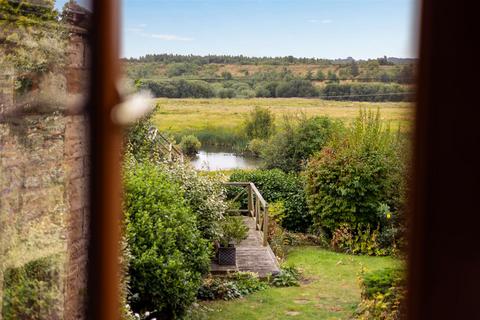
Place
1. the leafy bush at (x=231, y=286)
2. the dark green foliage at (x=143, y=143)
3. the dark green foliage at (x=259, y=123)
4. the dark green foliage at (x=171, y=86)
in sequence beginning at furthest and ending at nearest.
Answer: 1. the dark green foliage at (x=259, y=123)
2. the dark green foliage at (x=143, y=143)
3. the leafy bush at (x=231, y=286)
4. the dark green foliage at (x=171, y=86)

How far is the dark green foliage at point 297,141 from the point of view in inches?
521

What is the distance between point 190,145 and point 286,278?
7.19 metres

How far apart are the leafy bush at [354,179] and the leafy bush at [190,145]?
4278 mm

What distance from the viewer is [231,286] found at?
7480 millimetres

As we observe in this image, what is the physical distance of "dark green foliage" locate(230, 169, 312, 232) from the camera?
12.1 meters

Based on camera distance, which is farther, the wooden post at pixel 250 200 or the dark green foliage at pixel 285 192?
the dark green foliage at pixel 285 192

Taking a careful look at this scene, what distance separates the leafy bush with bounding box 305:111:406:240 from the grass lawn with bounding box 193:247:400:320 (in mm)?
1176

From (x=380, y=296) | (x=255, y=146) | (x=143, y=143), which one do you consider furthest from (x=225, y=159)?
(x=380, y=296)

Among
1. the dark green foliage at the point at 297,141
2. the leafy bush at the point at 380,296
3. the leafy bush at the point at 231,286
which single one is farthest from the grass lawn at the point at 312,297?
the dark green foliage at the point at 297,141

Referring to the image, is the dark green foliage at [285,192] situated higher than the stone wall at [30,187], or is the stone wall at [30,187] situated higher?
the stone wall at [30,187]

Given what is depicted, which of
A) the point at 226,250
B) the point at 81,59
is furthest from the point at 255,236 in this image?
the point at 81,59

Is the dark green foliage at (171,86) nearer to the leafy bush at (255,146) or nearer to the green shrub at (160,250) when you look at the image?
the green shrub at (160,250)

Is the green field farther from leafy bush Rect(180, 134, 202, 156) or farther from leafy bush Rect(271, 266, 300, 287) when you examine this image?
leafy bush Rect(271, 266, 300, 287)

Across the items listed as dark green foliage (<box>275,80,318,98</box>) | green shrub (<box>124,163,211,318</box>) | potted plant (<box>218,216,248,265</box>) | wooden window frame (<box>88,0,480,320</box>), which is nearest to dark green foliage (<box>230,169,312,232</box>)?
dark green foliage (<box>275,80,318,98</box>)
